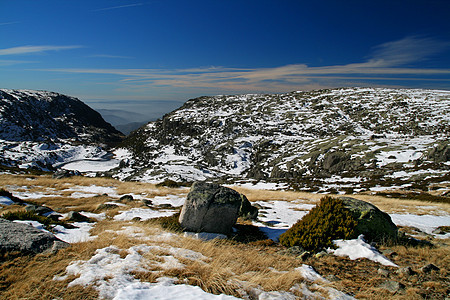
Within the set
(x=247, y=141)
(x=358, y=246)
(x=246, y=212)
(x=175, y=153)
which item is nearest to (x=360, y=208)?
(x=358, y=246)

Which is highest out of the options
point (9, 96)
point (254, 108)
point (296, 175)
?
point (9, 96)

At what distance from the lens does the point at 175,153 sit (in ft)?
405

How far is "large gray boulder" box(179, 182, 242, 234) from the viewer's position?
1028 cm

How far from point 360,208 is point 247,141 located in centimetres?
10524

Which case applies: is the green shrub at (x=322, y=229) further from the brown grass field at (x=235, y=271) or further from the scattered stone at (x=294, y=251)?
the brown grass field at (x=235, y=271)

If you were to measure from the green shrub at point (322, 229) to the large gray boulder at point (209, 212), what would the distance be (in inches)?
104

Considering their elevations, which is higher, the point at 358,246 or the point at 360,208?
the point at 360,208

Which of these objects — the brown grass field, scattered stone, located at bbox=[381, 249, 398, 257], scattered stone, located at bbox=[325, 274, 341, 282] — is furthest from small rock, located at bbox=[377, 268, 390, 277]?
scattered stone, located at bbox=[381, 249, 398, 257]

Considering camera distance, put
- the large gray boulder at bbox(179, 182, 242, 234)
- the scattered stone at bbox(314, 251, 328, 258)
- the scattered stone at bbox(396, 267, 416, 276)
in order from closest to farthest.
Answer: the scattered stone at bbox(396, 267, 416, 276) → the scattered stone at bbox(314, 251, 328, 258) → the large gray boulder at bbox(179, 182, 242, 234)

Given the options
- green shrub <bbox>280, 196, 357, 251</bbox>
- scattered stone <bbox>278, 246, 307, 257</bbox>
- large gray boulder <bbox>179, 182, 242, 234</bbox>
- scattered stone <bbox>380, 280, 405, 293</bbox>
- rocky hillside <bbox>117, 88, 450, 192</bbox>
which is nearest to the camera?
scattered stone <bbox>380, 280, 405, 293</bbox>

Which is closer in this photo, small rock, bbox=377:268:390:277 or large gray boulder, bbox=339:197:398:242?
small rock, bbox=377:268:390:277

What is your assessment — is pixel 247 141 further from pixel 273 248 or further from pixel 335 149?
pixel 273 248

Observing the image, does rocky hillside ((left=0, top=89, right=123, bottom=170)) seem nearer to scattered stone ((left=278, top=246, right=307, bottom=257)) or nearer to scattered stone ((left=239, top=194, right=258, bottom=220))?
scattered stone ((left=239, top=194, right=258, bottom=220))

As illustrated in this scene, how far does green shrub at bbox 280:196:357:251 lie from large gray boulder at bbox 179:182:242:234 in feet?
8.68
